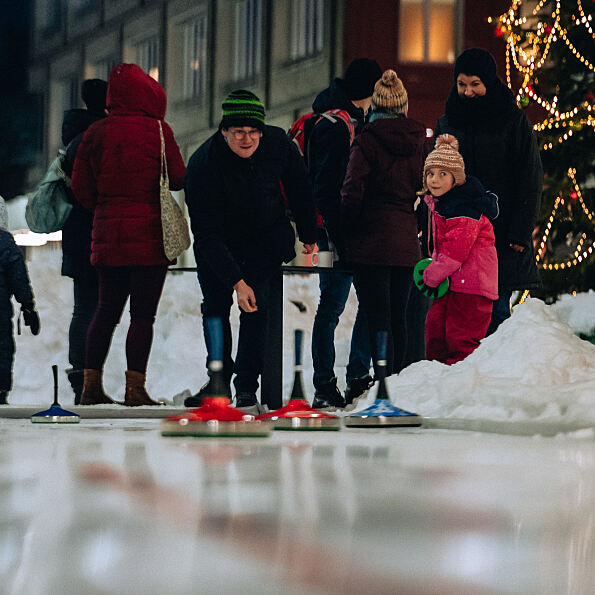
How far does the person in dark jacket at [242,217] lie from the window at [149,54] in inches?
584

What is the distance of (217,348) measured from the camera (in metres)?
4.54

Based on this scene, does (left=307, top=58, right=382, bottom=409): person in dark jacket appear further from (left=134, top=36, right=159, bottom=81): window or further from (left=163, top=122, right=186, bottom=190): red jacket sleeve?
(left=134, top=36, right=159, bottom=81): window

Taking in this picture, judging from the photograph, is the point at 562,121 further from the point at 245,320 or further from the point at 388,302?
the point at 245,320

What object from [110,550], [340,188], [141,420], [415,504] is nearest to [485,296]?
[340,188]

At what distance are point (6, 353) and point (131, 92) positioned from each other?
2.16 m

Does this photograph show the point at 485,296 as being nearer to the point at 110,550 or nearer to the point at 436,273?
the point at 436,273

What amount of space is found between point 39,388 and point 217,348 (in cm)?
550

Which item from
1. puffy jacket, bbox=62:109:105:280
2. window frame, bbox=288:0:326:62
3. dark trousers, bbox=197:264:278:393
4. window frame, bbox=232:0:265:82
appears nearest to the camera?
dark trousers, bbox=197:264:278:393

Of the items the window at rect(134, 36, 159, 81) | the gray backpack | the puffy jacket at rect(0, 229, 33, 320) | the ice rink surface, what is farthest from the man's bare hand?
the window at rect(134, 36, 159, 81)

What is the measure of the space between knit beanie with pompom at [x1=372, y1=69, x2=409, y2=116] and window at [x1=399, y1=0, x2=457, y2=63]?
1168 cm

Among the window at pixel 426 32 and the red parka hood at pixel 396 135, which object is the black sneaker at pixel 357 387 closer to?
the red parka hood at pixel 396 135

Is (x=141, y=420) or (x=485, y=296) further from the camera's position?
(x=485, y=296)

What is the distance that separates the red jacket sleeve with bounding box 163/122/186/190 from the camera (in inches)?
257

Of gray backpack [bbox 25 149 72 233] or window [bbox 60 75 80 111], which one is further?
window [bbox 60 75 80 111]
